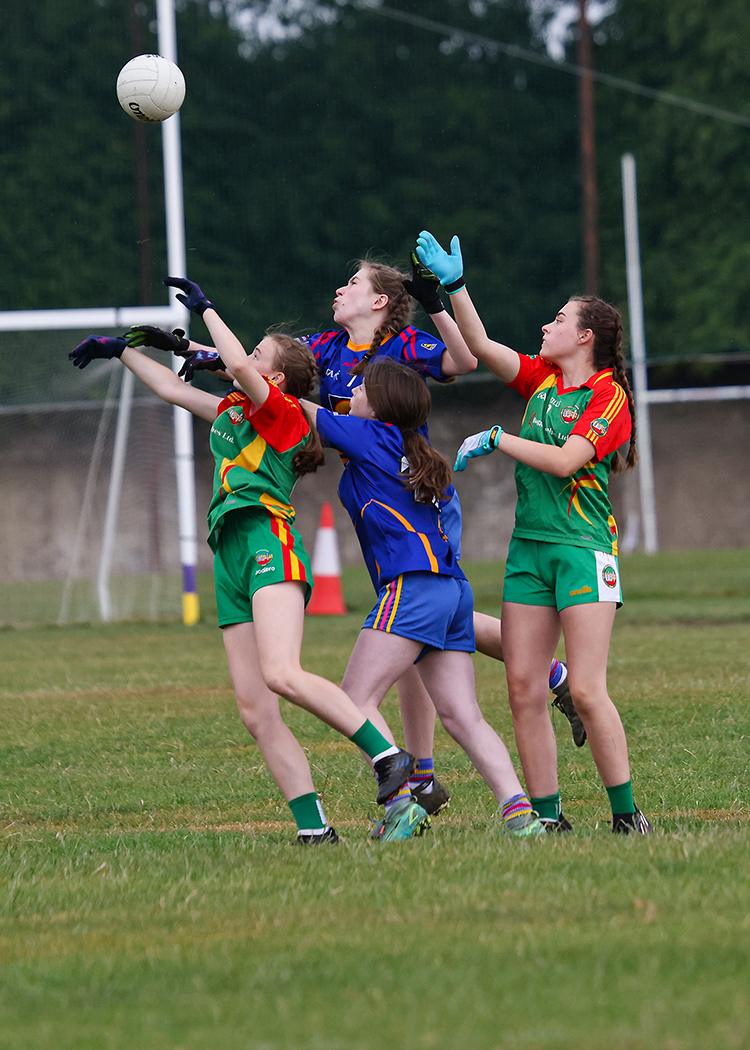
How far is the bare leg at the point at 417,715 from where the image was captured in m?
5.61

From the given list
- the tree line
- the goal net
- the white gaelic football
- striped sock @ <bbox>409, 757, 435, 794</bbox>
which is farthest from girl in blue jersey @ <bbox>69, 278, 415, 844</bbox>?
the tree line

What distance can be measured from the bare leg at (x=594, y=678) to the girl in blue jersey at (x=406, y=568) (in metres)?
0.35


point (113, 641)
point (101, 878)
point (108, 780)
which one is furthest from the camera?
point (113, 641)

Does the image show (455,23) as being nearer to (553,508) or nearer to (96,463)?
(96,463)

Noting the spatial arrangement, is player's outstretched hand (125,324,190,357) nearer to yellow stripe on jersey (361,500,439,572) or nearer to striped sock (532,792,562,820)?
yellow stripe on jersey (361,500,439,572)

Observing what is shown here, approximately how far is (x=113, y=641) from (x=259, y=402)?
33.6 ft

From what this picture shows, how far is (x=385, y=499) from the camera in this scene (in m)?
5.20

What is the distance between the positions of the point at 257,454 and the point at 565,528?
3.64ft

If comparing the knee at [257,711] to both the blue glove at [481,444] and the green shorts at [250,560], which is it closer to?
the green shorts at [250,560]

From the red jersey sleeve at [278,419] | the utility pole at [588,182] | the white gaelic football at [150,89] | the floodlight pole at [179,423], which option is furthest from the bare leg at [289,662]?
the utility pole at [588,182]

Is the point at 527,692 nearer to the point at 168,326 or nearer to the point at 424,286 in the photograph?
the point at 424,286

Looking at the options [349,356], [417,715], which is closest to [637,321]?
[349,356]

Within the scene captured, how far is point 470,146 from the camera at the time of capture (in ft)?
79.6

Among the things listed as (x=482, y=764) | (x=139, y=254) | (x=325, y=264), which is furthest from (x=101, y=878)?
(x=325, y=264)
